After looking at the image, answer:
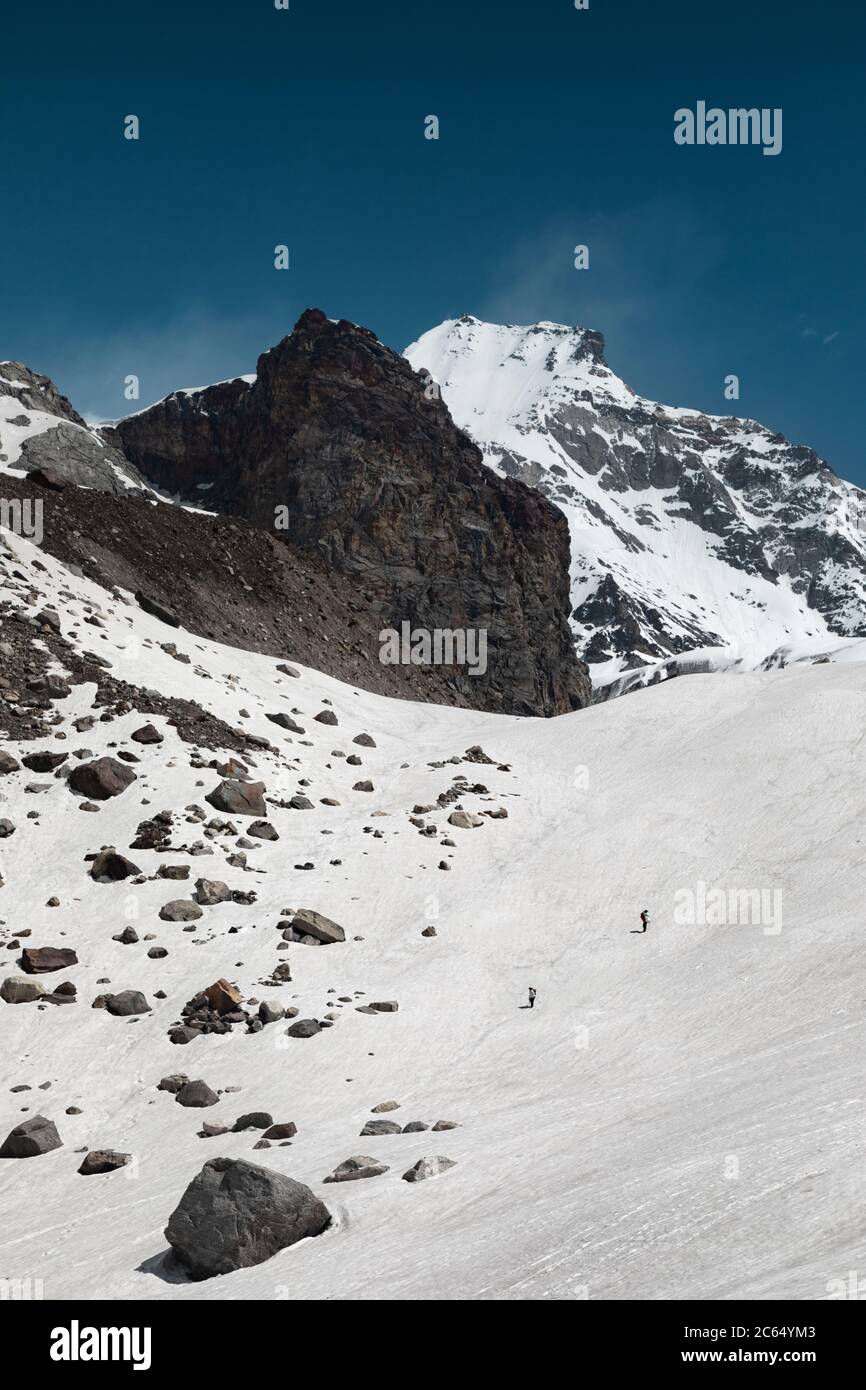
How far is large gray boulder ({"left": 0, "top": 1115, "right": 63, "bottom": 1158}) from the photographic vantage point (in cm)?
1368

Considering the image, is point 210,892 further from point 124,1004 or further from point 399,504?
point 399,504

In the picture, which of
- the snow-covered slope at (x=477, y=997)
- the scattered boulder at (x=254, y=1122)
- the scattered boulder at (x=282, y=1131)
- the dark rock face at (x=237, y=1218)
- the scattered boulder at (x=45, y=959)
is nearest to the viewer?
the snow-covered slope at (x=477, y=997)

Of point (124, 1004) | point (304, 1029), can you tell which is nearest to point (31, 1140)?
point (124, 1004)

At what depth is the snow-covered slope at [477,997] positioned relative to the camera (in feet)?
29.0

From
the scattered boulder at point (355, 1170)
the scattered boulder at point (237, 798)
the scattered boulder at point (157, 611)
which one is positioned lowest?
the scattered boulder at point (355, 1170)

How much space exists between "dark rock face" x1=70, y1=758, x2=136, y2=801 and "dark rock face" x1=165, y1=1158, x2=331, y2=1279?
15584 mm

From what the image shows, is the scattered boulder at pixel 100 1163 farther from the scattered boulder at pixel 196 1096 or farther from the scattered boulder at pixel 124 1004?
the scattered boulder at pixel 124 1004

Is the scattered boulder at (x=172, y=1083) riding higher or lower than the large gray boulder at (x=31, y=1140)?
higher

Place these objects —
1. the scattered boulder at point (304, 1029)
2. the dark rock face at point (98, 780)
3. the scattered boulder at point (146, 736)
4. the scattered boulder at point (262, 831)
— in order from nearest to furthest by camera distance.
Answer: the scattered boulder at point (304, 1029) → the dark rock face at point (98, 780) → the scattered boulder at point (262, 831) → the scattered boulder at point (146, 736)

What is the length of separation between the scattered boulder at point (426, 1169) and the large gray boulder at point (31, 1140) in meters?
5.87

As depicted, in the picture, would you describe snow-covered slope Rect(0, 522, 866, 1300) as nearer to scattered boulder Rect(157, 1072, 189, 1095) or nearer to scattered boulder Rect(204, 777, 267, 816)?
scattered boulder Rect(157, 1072, 189, 1095)

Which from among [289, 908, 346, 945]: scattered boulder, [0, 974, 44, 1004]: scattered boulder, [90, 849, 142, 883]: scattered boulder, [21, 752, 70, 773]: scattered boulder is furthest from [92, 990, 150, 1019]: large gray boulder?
[21, 752, 70, 773]: scattered boulder

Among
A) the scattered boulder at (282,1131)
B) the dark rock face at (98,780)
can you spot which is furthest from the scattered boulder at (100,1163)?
the dark rock face at (98,780)

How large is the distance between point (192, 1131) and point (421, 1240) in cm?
598
